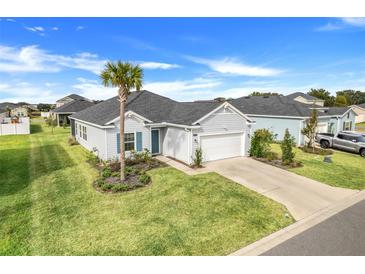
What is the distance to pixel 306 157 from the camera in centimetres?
1667

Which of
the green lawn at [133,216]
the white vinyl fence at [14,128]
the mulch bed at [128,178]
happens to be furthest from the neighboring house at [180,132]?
the white vinyl fence at [14,128]

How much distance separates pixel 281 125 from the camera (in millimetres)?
22812

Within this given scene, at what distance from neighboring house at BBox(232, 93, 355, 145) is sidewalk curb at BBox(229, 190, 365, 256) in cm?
1317

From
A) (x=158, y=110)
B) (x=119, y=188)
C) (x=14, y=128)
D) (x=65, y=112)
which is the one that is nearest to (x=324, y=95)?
(x=158, y=110)

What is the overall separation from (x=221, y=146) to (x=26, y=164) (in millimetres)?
13117

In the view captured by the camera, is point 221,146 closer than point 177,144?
No

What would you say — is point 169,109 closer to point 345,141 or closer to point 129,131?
point 129,131

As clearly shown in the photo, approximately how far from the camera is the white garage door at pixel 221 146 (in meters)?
14.4

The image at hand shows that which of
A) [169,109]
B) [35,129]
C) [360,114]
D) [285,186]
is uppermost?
[360,114]

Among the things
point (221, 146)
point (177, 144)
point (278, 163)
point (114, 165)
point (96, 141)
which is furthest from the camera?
point (96, 141)

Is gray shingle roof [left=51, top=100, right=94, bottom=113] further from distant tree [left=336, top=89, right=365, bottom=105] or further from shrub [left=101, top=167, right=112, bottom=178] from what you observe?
distant tree [left=336, top=89, right=365, bottom=105]

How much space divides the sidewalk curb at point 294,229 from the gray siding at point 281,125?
12007 millimetres

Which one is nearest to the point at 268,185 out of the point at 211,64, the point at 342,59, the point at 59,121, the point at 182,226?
the point at 182,226

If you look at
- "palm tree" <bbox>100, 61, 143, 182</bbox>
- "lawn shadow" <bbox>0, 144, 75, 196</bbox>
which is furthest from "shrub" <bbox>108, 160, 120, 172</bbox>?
"palm tree" <bbox>100, 61, 143, 182</bbox>
